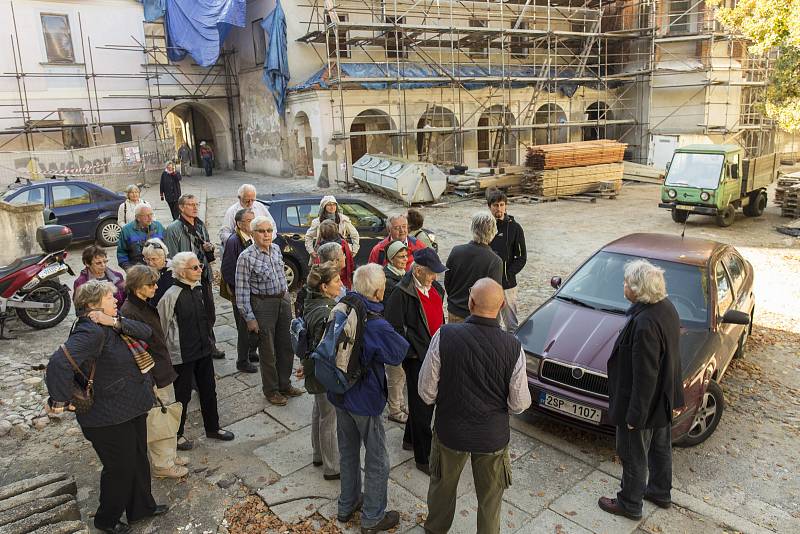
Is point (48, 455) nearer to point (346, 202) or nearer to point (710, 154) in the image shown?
point (346, 202)

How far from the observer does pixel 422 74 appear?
21.7 m

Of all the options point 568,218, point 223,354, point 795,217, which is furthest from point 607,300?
point 795,217

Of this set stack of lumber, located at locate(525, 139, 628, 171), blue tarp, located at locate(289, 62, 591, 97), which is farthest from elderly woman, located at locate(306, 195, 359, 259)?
blue tarp, located at locate(289, 62, 591, 97)

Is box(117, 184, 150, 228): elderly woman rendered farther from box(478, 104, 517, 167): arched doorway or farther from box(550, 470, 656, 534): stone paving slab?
box(478, 104, 517, 167): arched doorway

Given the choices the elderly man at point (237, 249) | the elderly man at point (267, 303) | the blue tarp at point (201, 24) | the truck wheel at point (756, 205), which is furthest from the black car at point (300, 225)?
the blue tarp at point (201, 24)

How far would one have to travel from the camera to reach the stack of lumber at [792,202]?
48.2 feet

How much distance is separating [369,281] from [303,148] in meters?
20.5

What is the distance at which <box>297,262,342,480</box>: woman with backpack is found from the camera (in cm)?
374

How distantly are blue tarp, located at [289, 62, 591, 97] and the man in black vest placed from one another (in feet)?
58.7

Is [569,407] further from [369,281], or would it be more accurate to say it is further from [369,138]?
[369,138]

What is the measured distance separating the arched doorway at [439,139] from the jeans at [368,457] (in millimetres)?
20170

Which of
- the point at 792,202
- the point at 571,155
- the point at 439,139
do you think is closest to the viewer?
the point at 792,202

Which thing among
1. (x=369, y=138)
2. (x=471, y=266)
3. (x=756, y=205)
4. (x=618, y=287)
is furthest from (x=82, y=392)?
(x=369, y=138)

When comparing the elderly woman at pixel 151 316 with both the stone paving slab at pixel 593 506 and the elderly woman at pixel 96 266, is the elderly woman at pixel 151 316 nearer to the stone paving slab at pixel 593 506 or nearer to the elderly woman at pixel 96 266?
the elderly woman at pixel 96 266
